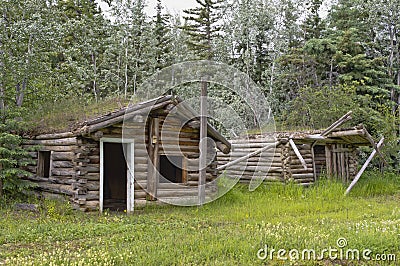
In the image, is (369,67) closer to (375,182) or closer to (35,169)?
(375,182)

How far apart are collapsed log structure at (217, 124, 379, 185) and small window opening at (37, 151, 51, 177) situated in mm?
6617

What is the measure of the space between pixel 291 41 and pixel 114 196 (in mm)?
23618

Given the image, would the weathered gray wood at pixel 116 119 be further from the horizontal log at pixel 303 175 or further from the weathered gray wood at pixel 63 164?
the horizontal log at pixel 303 175

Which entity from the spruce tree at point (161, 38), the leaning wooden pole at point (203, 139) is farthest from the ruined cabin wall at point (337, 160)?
the spruce tree at point (161, 38)

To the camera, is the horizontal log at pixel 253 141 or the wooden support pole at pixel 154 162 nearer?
the wooden support pole at pixel 154 162

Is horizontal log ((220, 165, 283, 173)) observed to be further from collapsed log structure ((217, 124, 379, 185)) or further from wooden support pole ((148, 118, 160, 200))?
wooden support pole ((148, 118, 160, 200))

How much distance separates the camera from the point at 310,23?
114 ft

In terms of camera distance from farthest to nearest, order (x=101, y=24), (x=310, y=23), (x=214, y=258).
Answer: (x=310, y=23)
(x=101, y=24)
(x=214, y=258)

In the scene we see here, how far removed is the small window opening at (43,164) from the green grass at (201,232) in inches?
88.2

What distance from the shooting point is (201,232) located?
9148 millimetres

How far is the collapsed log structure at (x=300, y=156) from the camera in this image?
17.7 m

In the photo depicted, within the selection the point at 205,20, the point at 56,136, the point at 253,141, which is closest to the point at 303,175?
the point at 253,141

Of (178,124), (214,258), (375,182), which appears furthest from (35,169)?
(375,182)

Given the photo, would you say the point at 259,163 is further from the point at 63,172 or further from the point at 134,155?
the point at 63,172
